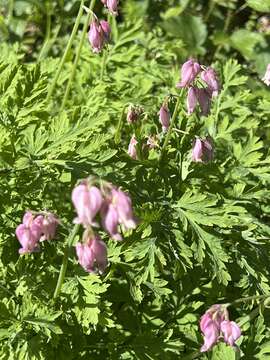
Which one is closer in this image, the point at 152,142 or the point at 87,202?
the point at 87,202

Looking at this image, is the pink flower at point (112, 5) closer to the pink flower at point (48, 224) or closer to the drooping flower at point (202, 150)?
the drooping flower at point (202, 150)

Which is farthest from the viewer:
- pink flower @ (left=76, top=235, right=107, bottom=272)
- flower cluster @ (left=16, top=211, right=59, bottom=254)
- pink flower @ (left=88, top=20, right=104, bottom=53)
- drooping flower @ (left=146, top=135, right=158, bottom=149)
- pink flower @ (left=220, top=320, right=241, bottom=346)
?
pink flower @ (left=88, top=20, right=104, bottom=53)

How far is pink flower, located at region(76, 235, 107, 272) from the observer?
2234 millimetres

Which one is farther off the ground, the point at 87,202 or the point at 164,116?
the point at 87,202

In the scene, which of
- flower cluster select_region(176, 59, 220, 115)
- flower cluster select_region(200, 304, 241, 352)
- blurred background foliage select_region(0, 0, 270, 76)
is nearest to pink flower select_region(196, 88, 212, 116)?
flower cluster select_region(176, 59, 220, 115)

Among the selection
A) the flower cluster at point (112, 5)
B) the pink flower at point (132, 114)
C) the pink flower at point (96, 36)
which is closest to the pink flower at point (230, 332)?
the pink flower at point (132, 114)

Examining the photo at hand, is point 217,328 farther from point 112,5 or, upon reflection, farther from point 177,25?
point 177,25

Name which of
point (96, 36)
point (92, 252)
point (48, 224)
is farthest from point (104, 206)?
point (96, 36)

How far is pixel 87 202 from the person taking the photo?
206cm

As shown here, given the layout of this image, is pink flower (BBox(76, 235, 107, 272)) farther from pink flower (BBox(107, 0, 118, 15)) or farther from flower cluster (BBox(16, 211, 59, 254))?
pink flower (BBox(107, 0, 118, 15))

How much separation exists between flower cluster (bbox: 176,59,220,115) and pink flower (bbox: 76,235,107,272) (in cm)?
97

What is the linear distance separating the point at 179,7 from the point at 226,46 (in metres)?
0.57

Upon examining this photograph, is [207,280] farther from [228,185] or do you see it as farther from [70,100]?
[70,100]

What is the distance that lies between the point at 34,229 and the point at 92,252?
0.26 meters
